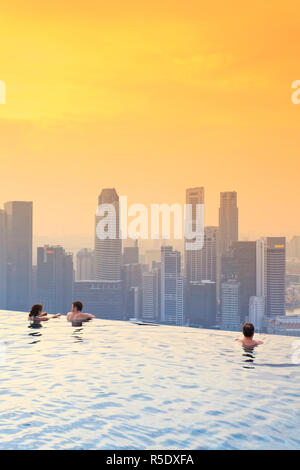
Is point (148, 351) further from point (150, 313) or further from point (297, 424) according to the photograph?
point (150, 313)

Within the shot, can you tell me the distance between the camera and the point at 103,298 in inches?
6762

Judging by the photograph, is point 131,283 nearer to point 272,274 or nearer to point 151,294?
point 151,294

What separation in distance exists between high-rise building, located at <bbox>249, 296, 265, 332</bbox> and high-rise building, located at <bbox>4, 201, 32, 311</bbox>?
282 ft

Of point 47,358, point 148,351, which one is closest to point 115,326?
point 148,351

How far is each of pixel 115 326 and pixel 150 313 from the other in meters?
163

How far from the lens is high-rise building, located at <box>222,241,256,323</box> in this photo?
16688 cm

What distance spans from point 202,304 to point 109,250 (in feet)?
144

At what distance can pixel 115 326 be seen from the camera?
63.0 feet

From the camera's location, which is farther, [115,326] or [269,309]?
[269,309]

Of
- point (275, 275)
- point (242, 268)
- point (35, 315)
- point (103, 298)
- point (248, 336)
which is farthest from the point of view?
point (275, 275)

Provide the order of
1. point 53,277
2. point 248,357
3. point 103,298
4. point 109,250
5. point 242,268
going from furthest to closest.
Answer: point 109,250 → point 103,298 → point 242,268 → point 53,277 → point 248,357

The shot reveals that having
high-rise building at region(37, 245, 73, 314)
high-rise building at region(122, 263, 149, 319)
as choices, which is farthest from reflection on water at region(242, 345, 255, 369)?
high-rise building at region(122, 263, 149, 319)

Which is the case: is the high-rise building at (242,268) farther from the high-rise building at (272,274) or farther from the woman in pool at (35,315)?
the woman in pool at (35,315)

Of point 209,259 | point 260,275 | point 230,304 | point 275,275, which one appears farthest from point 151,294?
point 275,275
